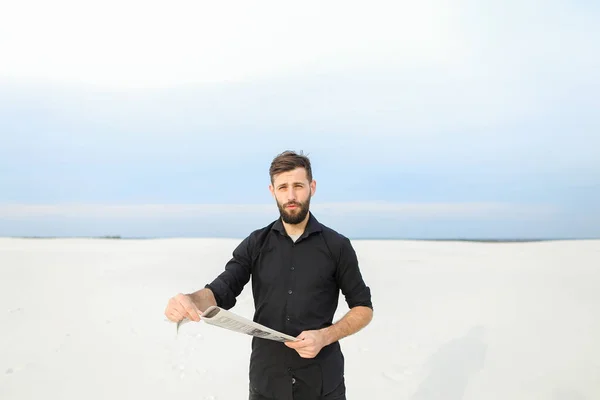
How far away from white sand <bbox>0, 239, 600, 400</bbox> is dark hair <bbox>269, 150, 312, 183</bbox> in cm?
372

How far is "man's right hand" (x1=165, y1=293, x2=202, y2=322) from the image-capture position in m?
1.95

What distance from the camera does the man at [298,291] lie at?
225cm

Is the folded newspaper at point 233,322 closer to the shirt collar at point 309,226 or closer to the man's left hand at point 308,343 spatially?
the man's left hand at point 308,343

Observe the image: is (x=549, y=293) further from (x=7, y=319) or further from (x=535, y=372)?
(x=7, y=319)

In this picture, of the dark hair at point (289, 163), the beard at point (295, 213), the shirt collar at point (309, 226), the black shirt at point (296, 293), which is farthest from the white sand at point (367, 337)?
the dark hair at point (289, 163)

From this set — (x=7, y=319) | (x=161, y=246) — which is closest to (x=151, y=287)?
(x=7, y=319)

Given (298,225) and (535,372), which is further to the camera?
(535,372)

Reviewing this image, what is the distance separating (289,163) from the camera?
2279mm

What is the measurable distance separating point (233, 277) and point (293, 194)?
0.54 metres

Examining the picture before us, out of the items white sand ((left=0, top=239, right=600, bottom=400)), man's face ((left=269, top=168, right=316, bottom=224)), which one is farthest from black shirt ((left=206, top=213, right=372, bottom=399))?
white sand ((left=0, top=239, right=600, bottom=400))

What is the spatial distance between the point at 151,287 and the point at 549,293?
26.1ft

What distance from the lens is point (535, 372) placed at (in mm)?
5645

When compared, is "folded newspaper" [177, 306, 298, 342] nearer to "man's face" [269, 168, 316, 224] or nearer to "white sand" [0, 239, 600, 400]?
"man's face" [269, 168, 316, 224]

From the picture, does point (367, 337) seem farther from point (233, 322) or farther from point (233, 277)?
point (233, 322)
